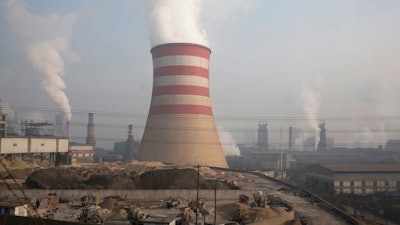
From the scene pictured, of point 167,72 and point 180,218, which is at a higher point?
point 167,72

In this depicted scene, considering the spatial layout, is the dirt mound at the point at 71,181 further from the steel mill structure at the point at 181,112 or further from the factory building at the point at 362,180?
the factory building at the point at 362,180

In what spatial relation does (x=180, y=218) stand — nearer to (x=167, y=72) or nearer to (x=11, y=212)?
(x=11, y=212)

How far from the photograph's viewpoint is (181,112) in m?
25.1

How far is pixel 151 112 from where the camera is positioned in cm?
2659

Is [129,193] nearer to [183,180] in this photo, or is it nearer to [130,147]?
[183,180]

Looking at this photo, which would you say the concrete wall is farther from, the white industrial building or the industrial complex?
the white industrial building

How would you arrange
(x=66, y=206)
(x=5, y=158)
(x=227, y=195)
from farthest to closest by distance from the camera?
(x=5, y=158) → (x=227, y=195) → (x=66, y=206)

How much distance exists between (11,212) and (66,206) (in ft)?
10.7

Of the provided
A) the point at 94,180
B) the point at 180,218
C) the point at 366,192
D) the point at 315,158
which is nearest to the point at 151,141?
the point at 94,180

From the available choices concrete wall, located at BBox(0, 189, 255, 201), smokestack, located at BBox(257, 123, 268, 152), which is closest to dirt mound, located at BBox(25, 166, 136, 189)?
concrete wall, located at BBox(0, 189, 255, 201)

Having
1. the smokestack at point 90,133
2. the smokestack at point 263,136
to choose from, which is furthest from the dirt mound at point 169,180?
the smokestack at point 263,136

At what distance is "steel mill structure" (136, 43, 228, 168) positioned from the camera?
81.3ft

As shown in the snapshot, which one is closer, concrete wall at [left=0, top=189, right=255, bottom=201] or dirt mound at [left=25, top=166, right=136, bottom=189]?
concrete wall at [left=0, top=189, right=255, bottom=201]

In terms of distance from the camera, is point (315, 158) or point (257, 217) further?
point (315, 158)
